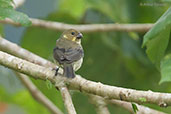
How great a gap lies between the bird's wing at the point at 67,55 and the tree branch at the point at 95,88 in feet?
2.65

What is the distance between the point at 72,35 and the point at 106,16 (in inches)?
37.9

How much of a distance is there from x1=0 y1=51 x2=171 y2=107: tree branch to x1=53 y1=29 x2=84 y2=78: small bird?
0.30 m

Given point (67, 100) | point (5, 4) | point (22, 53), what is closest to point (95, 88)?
point (67, 100)

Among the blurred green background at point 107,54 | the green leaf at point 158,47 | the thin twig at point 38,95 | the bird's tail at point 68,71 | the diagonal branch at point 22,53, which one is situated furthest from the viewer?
the blurred green background at point 107,54

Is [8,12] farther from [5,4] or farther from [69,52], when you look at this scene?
[69,52]

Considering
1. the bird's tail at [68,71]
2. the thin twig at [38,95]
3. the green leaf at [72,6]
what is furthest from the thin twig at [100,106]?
the green leaf at [72,6]

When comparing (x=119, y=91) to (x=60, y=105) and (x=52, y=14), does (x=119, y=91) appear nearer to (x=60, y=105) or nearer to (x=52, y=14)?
(x=60, y=105)

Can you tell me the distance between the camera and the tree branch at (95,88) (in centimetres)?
223

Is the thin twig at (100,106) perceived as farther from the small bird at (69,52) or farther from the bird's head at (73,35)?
the bird's head at (73,35)

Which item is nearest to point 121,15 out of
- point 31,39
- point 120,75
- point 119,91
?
point 120,75

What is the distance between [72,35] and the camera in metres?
4.39

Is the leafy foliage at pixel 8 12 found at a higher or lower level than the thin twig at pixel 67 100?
higher

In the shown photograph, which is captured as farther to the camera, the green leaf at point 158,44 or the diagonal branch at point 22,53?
the diagonal branch at point 22,53

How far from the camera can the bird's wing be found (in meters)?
3.62
